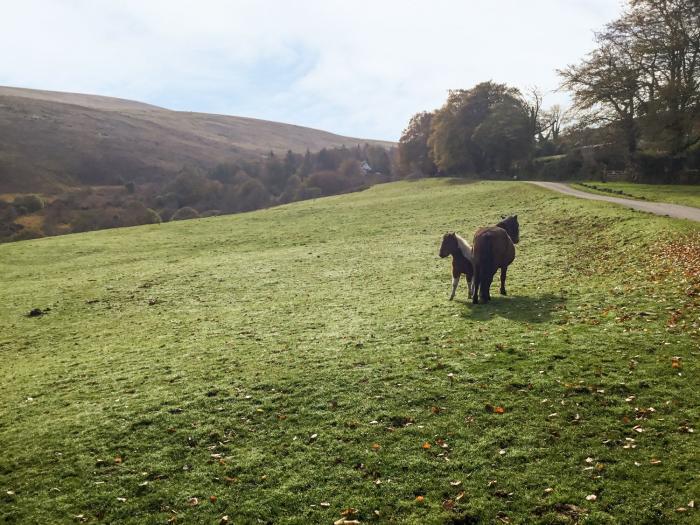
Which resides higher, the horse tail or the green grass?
the green grass

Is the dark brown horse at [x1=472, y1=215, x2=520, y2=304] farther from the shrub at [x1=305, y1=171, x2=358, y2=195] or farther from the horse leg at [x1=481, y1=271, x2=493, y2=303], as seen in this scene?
the shrub at [x1=305, y1=171, x2=358, y2=195]

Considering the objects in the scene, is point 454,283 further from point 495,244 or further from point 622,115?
point 622,115

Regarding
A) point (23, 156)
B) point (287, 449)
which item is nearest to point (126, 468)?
point (287, 449)

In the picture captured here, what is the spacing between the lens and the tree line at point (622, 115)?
48.2 metres

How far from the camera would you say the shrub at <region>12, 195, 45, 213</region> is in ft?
281

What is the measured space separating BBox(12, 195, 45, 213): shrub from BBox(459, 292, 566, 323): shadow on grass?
88.9 meters

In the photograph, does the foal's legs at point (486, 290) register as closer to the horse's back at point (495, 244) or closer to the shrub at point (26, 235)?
the horse's back at point (495, 244)

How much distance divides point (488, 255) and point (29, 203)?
92.0 meters

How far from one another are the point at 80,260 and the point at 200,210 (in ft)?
196

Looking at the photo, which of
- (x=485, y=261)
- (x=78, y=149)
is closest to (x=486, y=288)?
(x=485, y=261)

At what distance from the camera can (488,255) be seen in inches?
704

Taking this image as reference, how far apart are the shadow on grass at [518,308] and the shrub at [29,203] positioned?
292ft

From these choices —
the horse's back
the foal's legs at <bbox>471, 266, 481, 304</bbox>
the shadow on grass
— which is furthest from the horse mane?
the shadow on grass

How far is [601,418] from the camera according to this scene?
9.90m
